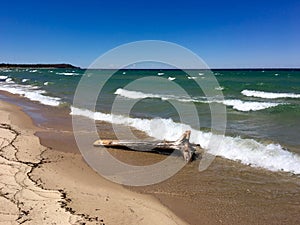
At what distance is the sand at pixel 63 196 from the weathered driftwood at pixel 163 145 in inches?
62.7

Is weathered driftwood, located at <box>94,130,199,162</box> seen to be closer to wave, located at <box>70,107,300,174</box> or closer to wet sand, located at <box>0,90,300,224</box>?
wet sand, located at <box>0,90,300,224</box>

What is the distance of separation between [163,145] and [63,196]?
4.32 meters

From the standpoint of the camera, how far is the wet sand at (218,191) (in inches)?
221

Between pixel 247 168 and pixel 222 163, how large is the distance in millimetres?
729

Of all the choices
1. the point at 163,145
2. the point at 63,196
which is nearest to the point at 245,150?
the point at 163,145

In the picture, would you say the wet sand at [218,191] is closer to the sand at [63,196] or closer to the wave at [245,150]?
the sand at [63,196]

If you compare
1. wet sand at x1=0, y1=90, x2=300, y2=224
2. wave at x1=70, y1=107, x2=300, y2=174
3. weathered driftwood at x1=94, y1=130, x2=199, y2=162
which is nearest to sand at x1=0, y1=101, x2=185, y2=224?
wet sand at x1=0, y1=90, x2=300, y2=224

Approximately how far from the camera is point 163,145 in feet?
31.3

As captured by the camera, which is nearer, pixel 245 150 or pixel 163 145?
pixel 245 150

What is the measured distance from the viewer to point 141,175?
7.78m

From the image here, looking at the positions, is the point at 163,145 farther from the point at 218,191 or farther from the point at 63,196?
the point at 63,196

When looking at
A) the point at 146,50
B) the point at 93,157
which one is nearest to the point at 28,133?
the point at 93,157

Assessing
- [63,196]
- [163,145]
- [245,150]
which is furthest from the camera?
[163,145]

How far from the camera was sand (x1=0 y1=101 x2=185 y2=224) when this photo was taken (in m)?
4.91
